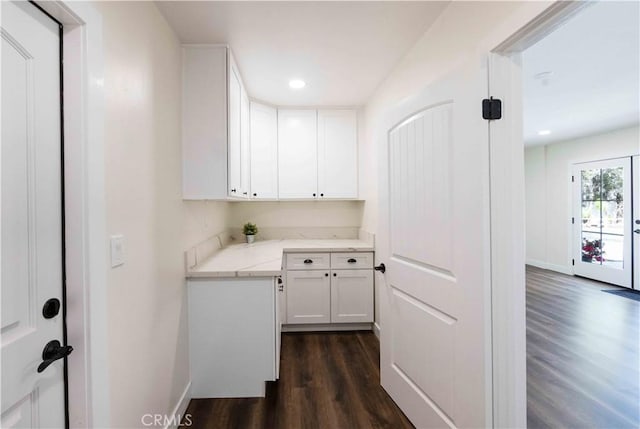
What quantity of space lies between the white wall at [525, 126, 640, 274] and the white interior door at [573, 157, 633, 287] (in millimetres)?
136

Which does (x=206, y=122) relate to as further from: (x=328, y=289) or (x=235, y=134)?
(x=328, y=289)

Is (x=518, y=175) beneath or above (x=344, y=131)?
beneath

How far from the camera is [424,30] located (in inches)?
66.2

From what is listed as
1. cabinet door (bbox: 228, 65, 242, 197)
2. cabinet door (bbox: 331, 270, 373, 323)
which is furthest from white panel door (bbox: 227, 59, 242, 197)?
cabinet door (bbox: 331, 270, 373, 323)

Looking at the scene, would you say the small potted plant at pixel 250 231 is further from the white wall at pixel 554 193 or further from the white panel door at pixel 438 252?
the white wall at pixel 554 193

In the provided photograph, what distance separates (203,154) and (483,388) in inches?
75.6

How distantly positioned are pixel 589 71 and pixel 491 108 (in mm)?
2004

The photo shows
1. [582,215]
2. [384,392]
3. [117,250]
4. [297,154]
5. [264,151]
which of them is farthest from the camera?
[582,215]

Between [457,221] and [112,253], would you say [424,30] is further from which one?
[112,253]

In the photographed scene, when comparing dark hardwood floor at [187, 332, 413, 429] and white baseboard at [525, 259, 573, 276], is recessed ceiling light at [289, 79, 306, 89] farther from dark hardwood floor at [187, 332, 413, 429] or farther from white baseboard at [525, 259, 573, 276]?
white baseboard at [525, 259, 573, 276]

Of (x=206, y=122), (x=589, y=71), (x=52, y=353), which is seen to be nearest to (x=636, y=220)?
(x=589, y=71)

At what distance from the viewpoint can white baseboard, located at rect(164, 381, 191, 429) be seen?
1.52 m

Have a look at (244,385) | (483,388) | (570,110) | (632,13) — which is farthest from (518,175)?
(570,110)

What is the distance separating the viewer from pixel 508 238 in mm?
1159
